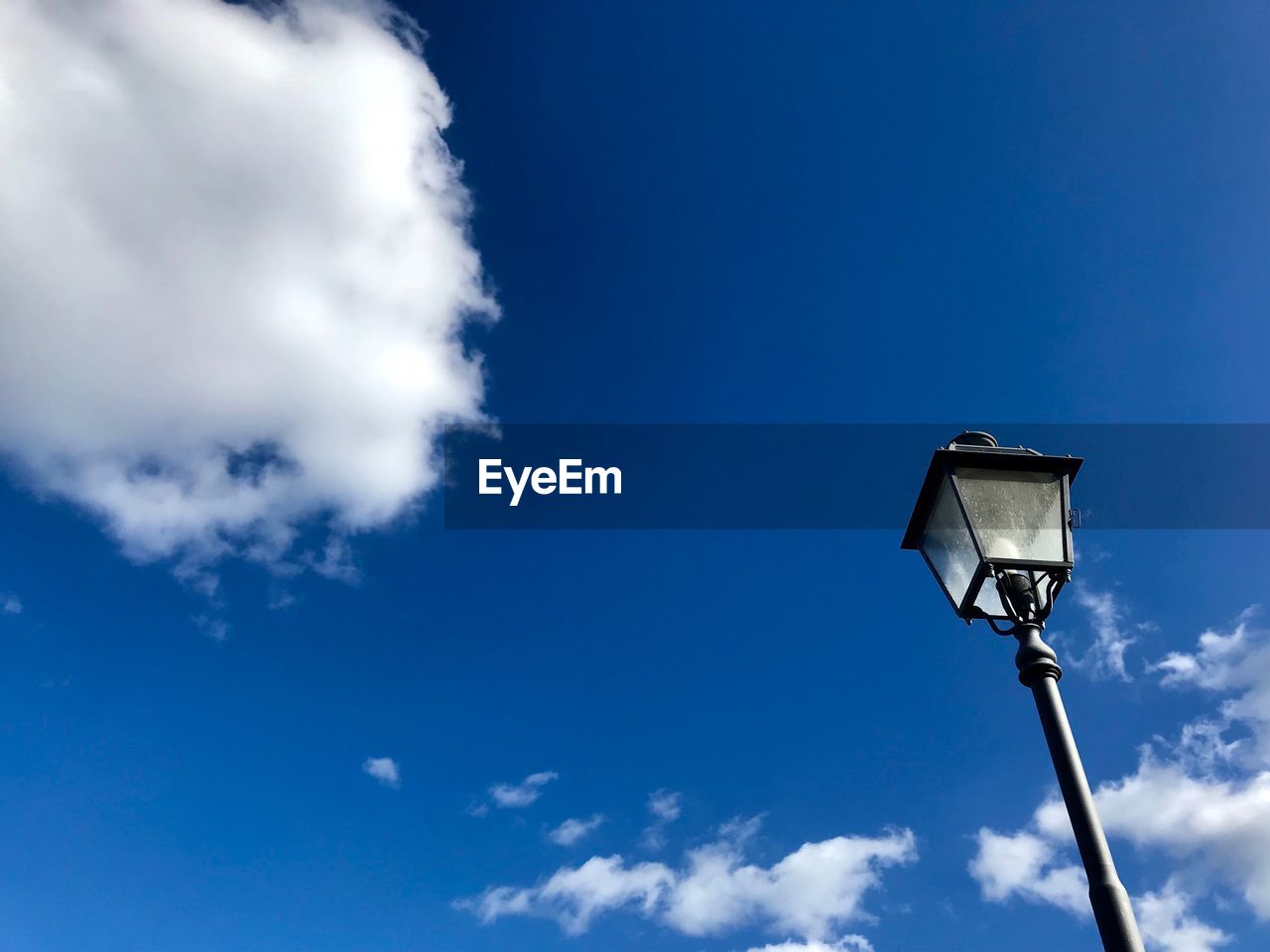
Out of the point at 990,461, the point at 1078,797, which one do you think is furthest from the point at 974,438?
the point at 1078,797

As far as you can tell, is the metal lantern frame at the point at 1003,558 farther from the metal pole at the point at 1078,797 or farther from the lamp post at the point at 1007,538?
the metal pole at the point at 1078,797

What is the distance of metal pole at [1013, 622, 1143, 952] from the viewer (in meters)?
5.21

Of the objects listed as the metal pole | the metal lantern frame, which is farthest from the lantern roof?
the metal pole

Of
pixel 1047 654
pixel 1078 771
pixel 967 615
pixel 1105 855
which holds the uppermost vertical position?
pixel 967 615

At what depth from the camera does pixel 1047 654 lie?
6387mm

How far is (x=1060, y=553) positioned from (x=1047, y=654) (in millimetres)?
830

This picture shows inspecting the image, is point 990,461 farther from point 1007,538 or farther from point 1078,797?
point 1078,797

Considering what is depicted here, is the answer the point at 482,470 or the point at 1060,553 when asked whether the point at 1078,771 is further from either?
the point at 482,470

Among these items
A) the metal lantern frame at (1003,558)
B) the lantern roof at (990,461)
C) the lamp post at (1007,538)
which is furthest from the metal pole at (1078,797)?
the lantern roof at (990,461)

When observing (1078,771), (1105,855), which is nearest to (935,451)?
(1078,771)

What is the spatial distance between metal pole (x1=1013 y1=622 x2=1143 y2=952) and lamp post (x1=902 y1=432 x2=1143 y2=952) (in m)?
0.01

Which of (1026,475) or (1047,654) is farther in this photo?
(1026,475)

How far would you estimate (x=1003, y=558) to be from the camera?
21.8 feet

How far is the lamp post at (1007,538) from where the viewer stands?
6.59 m
